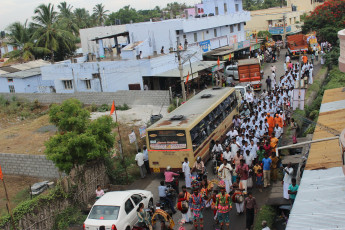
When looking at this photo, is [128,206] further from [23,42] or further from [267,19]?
[267,19]

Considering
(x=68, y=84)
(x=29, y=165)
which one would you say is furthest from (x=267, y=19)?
(x=29, y=165)

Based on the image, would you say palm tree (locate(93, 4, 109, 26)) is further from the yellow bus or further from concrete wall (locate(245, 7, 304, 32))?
the yellow bus

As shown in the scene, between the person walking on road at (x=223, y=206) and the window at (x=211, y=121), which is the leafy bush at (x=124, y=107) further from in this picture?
the person walking on road at (x=223, y=206)

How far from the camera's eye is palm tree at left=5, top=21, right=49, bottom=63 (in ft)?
140

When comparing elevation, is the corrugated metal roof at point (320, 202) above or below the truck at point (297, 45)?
below

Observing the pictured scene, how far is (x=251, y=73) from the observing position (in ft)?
88.5

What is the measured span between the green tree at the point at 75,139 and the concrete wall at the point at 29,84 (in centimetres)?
2219

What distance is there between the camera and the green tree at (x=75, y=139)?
12.6 metres

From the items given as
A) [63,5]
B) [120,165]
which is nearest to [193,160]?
[120,165]

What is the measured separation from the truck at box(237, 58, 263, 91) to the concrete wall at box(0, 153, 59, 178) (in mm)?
16338

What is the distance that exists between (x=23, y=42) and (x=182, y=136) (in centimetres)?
3646

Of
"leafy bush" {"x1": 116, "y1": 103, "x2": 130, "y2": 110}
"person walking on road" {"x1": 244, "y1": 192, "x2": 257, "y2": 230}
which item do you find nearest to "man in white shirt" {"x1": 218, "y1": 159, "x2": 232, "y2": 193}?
"person walking on road" {"x1": 244, "y1": 192, "x2": 257, "y2": 230}

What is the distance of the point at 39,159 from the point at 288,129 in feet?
37.2

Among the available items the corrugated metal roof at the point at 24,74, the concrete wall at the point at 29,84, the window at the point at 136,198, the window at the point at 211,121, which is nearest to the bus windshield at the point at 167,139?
the window at the point at 211,121
